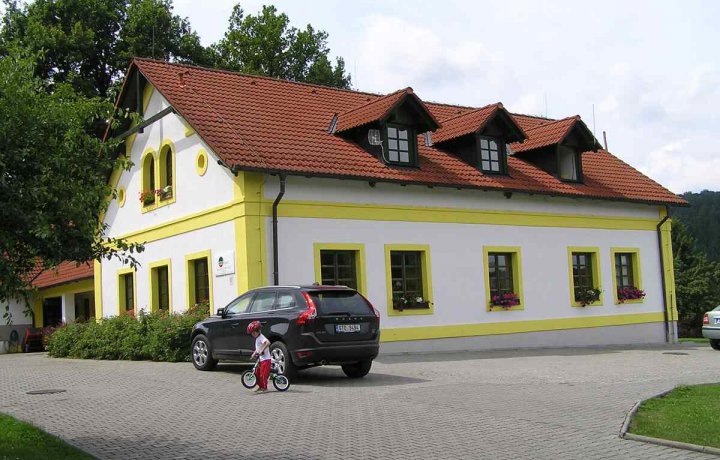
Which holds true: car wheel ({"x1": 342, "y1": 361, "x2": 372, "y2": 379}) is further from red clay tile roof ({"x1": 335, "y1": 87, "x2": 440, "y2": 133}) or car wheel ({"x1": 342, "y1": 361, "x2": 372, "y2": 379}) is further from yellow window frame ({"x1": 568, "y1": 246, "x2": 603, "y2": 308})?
yellow window frame ({"x1": 568, "y1": 246, "x2": 603, "y2": 308})

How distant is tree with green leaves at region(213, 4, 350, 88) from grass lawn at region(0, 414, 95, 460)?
30159 mm

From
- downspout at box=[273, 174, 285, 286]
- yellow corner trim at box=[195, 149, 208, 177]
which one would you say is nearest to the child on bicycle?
downspout at box=[273, 174, 285, 286]

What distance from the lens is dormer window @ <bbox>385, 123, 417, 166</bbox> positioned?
21.3m

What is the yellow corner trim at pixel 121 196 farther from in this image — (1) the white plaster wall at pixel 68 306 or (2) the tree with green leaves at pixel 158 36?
(2) the tree with green leaves at pixel 158 36

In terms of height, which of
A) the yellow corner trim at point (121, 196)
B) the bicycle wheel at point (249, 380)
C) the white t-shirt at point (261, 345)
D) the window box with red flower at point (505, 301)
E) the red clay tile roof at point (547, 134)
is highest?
the red clay tile roof at point (547, 134)

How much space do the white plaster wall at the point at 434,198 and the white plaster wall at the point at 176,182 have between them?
170 cm

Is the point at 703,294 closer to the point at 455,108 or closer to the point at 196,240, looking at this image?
the point at 455,108

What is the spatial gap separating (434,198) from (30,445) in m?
14.7

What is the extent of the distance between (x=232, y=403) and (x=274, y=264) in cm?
744

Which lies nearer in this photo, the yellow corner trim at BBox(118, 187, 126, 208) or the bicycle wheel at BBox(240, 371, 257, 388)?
the bicycle wheel at BBox(240, 371, 257, 388)

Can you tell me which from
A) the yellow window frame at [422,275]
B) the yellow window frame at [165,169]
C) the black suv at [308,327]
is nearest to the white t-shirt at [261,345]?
the black suv at [308,327]

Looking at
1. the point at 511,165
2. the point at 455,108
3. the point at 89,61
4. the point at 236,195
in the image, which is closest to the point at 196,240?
the point at 236,195

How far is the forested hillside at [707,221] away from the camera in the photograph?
279ft

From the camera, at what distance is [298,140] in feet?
66.9
